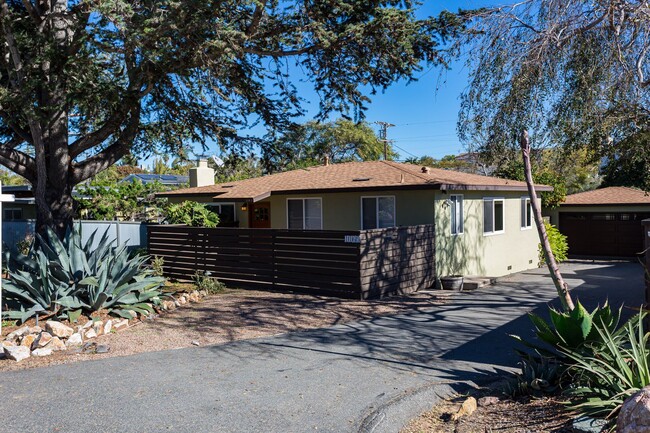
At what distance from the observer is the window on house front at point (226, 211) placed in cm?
2103

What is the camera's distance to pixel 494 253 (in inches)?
750

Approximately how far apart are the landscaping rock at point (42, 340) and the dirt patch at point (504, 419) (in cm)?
545

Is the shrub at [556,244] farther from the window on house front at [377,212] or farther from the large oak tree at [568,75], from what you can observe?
the large oak tree at [568,75]

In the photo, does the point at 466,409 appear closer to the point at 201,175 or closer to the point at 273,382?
the point at 273,382

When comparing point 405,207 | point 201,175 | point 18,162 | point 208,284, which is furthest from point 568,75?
point 201,175

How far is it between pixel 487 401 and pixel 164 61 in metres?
8.18

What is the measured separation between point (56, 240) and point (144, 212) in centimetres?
1370

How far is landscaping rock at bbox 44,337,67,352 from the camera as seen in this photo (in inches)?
320

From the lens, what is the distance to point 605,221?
27.4 m

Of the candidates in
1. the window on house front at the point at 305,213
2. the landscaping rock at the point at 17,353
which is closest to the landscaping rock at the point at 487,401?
the landscaping rock at the point at 17,353

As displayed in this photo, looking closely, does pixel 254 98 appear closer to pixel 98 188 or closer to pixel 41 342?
pixel 41 342

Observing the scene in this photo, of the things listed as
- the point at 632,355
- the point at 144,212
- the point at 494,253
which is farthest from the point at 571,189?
the point at 632,355

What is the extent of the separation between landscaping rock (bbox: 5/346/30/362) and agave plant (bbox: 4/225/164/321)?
166 centimetres

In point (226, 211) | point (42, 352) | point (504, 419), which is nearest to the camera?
point (504, 419)
